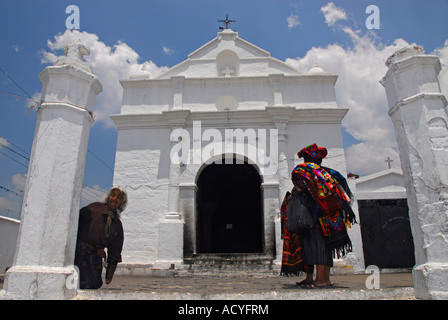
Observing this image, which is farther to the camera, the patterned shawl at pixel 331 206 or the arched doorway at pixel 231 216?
the arched doorway at pixel 231 216

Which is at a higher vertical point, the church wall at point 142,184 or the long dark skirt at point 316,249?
the church wall at point 142,184

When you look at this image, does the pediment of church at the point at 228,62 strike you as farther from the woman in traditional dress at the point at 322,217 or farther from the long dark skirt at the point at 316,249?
the long dark skirt at the point at 316,249

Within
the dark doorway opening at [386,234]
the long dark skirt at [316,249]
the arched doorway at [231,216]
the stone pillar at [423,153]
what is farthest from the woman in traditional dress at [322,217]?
the arched doorway at [231,216]

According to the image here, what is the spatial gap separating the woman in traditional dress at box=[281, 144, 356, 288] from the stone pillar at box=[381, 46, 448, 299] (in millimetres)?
695

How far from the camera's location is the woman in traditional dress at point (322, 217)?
141 inches

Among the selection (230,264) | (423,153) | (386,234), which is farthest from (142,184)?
(423,153)

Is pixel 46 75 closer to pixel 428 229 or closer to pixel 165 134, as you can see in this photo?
pixel 428 229

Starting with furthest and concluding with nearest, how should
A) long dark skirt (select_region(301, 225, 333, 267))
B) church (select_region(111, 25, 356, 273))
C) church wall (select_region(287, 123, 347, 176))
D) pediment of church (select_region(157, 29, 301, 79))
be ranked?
pediment of church (select_region(157, 29, 301, 79)), church wall (select_region(287, 123, 347, 176)), church (select_region(111, 25, 356, 273)), long dark skirt (select_region(301, 225, 333, 267))

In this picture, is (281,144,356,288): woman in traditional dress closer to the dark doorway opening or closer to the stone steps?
the stone steps

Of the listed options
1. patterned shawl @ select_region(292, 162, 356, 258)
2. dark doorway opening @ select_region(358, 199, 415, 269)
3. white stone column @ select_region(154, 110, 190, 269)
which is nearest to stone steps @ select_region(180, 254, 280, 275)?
white stone column @ select_region(154, 110, 190, 269)

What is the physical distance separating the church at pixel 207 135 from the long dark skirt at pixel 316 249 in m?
3.78

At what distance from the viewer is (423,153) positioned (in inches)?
128

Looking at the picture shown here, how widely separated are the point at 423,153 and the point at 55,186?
375 cm

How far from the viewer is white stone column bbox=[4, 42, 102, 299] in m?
2.88
